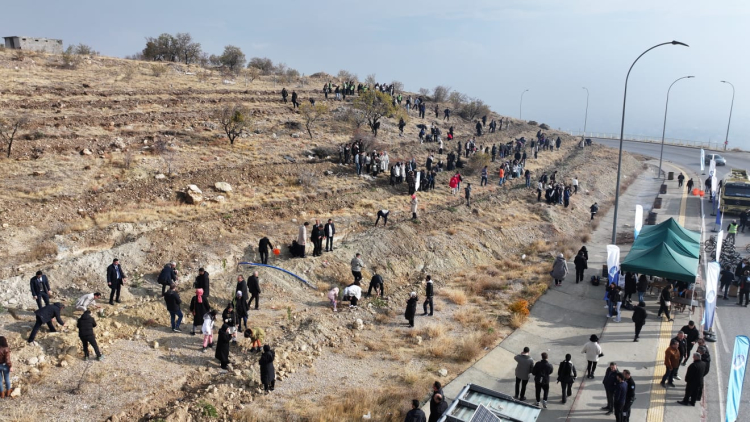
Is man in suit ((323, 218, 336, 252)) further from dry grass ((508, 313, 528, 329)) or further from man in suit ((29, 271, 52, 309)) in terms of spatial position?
man in suit ((29, 271, 52, 309))

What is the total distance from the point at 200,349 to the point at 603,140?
7138cm

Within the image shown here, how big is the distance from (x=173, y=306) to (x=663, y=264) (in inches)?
577

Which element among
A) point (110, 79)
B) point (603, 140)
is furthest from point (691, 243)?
point (603, 140)

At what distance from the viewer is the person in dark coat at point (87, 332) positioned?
35.4 feet

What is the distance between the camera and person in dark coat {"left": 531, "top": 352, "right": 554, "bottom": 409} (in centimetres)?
1105

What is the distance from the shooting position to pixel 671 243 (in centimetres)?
1725

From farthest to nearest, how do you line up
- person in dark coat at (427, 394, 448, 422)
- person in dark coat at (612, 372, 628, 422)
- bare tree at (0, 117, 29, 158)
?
1. bare tree at (0, 117, 29, 158)
2. person in dark coat at (612, 372, 628, 422)
3. person in dark coat at (427, 394, 448, 422)

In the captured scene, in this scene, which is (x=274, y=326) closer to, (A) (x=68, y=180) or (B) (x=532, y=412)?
(B) (x=532, y=412)

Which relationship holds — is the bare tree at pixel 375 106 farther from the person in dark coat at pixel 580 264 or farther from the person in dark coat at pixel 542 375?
the person in dark coat at pixel 542 375

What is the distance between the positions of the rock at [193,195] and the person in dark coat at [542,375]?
15755mm

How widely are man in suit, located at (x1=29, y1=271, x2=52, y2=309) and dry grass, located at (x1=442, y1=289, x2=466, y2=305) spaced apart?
38.7ft

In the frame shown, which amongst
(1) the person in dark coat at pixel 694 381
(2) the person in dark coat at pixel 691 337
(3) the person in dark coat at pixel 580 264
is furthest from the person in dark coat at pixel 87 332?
(3) the person in dark coat at pixel 580 264

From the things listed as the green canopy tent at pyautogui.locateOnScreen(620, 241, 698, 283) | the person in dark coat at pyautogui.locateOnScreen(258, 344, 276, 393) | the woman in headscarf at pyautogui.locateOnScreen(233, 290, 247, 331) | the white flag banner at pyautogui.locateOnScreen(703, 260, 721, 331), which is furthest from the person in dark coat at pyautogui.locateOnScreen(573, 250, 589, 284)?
the person in dark coat at pyautogui.locateOnScreen(258, 344, 276, 393)

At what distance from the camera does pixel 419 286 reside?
1777cm
